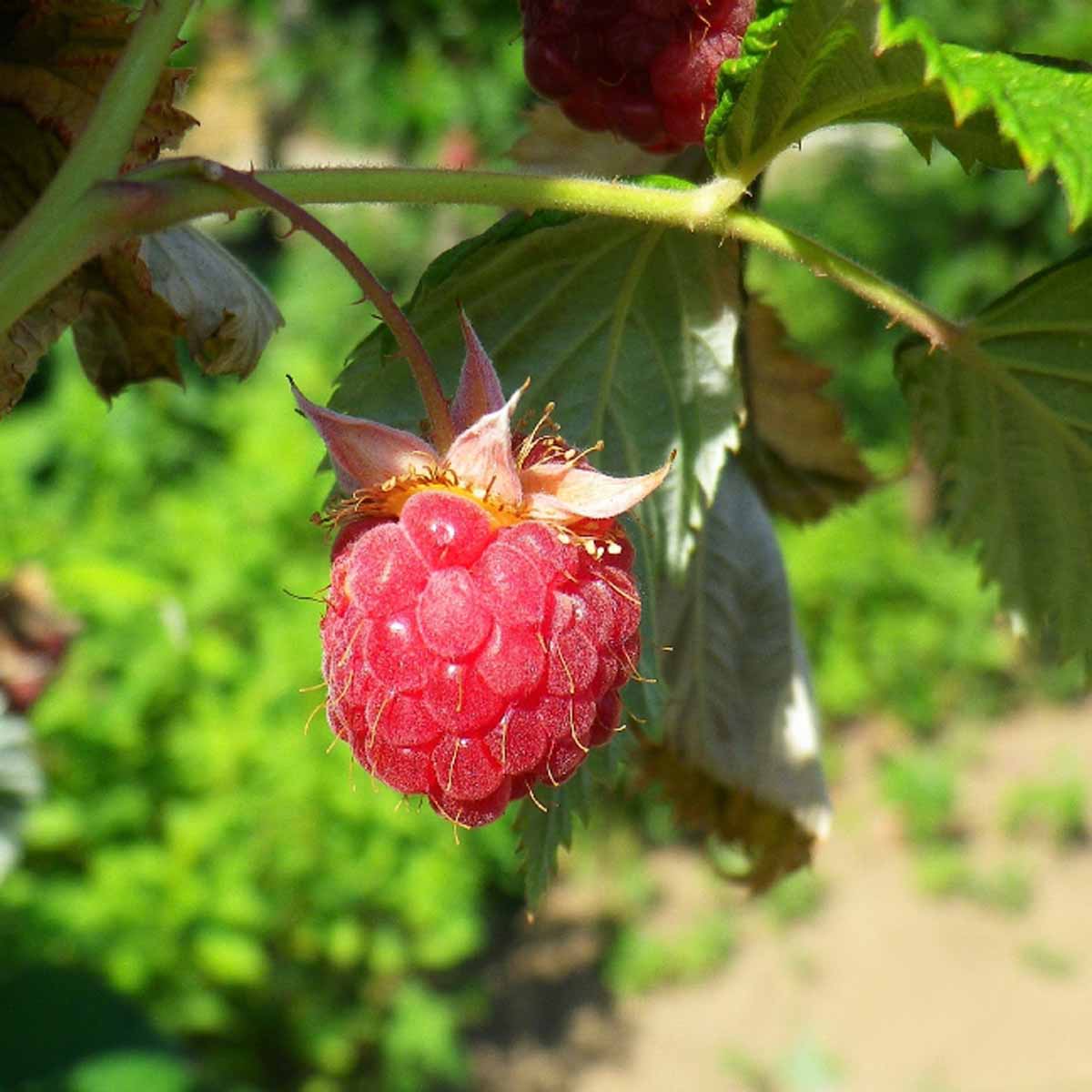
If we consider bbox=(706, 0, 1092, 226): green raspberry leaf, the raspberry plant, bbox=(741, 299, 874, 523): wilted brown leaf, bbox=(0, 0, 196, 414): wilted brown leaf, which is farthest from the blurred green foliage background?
bbox=(0, 0, 196, 414): wilted brown leaf

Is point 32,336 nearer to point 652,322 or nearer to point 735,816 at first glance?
point 652,322

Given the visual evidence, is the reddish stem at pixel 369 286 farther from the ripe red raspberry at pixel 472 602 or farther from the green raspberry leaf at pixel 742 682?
the green raspberry leaf at pixel 742 682

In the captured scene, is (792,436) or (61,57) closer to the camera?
(61,57)

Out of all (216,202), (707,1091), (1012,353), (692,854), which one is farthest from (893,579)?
(216,202)

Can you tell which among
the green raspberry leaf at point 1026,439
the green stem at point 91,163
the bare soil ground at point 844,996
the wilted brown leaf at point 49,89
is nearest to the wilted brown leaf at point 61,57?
the wilted brown leaf at point 49,89

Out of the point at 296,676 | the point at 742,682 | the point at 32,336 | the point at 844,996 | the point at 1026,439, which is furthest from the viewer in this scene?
the point at 844,996

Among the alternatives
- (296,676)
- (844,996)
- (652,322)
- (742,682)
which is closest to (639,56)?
(652,322)

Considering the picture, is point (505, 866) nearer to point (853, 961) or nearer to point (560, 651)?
point (853, 961)

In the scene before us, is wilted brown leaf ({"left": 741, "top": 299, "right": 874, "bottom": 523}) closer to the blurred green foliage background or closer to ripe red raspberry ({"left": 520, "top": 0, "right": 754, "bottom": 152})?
the blurred green foliage background
